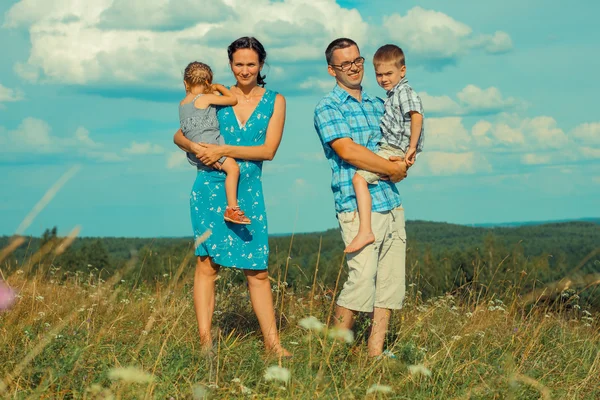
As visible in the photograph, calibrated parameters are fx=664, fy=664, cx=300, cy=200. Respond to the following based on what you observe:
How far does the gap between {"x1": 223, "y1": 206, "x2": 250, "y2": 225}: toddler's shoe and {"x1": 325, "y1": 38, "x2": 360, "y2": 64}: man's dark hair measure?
4.11 feet

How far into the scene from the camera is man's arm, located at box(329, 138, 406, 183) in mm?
4496

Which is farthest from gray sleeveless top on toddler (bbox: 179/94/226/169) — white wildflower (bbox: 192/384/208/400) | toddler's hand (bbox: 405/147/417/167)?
white wildflower (bbox: 192/384/208/400)

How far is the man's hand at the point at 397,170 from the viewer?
462cm

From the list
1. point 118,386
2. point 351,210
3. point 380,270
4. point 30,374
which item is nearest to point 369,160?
point 351,210

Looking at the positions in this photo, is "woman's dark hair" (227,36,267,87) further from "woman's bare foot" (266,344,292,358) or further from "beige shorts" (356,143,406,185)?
"woman's bare foot" (266,344,292,358)

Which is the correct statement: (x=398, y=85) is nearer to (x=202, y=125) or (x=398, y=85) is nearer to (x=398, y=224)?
(x=398, y=224)

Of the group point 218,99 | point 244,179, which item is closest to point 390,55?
point 218,99

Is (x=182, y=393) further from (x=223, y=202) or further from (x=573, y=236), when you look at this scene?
(x=573, y=236)

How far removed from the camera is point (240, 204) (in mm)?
4855

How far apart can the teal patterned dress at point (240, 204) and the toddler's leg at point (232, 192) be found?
0.09 m

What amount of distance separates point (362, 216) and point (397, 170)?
415 mm

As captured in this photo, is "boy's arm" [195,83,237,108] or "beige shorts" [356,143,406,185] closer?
"beige shorts" [356,143,406,185]

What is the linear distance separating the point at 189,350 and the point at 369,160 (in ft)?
5.77

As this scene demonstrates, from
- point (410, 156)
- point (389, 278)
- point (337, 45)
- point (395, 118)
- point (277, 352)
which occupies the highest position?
point (337, 45)
